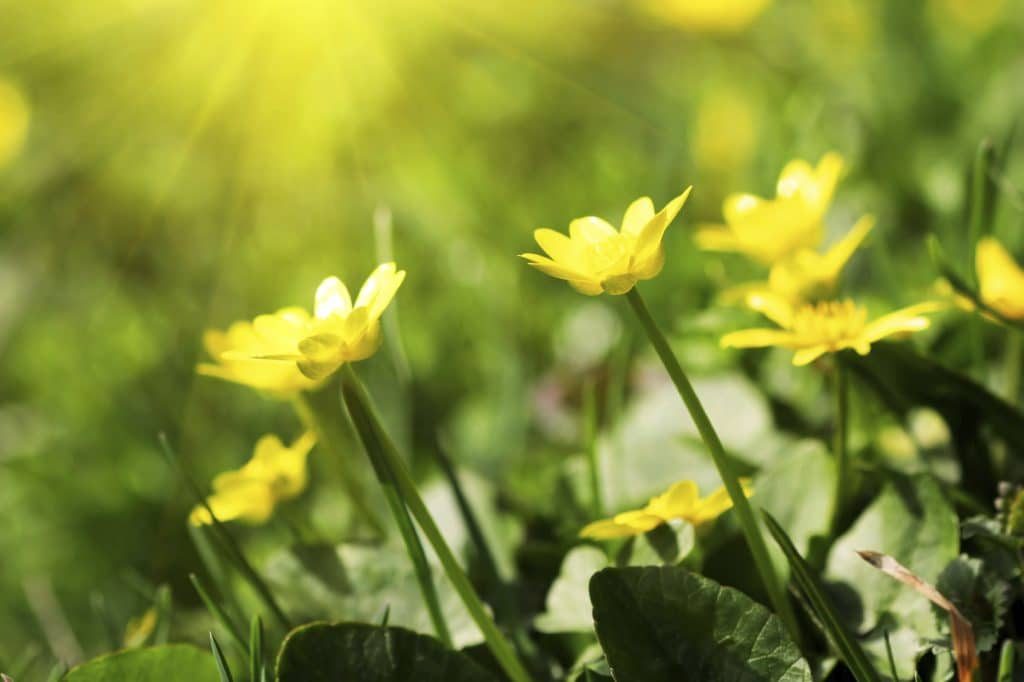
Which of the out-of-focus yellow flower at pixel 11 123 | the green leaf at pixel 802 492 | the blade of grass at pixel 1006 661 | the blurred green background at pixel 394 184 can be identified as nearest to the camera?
the blade of grass at pixel 1006 661

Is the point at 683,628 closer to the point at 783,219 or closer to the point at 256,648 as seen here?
the point at 256,648

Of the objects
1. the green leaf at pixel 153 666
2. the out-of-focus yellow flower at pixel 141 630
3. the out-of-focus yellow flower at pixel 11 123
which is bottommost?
the out-of-focus yellow flower at pixel 11 123

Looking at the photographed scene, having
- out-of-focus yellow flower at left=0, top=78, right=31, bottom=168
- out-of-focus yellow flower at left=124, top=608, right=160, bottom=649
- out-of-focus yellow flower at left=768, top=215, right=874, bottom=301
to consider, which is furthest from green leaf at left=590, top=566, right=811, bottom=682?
out-of-focus yellow flower at left=0, top=78, right=31, bottom=168

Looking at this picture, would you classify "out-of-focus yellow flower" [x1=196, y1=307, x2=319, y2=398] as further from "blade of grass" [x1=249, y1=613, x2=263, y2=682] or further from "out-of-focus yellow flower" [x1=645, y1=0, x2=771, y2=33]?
"out-of-focus yellow flower" [x1=645, y1=0, x2=771, y2=33]

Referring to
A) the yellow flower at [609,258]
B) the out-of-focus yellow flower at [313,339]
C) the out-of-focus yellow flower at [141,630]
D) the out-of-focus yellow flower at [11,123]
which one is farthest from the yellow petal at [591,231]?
the out-of-focus yellow flower at [11,123]

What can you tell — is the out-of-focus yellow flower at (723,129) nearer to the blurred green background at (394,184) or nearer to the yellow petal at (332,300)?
the blurred green background at (394,184)

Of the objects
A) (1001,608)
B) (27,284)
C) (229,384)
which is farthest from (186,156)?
(1001,608)
